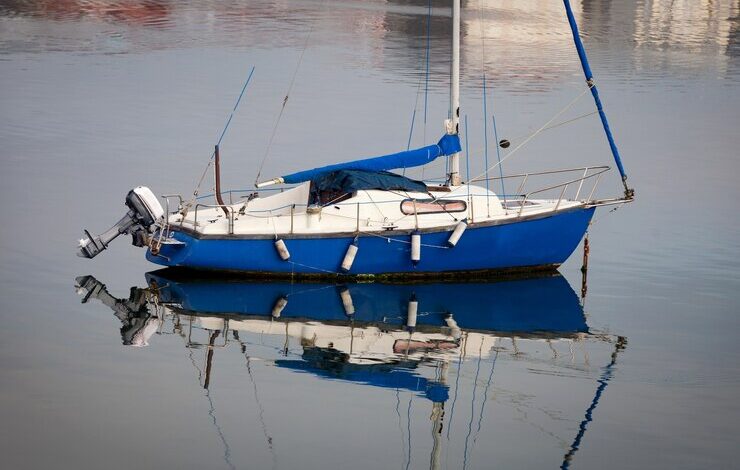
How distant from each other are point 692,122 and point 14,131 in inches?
1026

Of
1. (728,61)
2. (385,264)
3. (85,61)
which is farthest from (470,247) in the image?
(728,61)

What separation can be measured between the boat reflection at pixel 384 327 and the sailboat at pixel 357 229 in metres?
0.52

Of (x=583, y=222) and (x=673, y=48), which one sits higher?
(x=583, y=222)

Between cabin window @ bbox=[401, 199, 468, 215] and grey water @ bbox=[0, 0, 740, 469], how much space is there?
181cm

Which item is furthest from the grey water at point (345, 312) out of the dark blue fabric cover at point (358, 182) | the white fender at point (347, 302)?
the dark blue fabric cover at point (358, 182)

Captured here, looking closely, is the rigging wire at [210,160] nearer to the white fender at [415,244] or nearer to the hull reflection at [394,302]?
the hull reflection at [394,302]

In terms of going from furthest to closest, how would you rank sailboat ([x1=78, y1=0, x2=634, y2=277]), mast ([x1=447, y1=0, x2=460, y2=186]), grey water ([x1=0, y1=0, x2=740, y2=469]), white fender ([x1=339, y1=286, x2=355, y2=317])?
1. mast ([x1=447, y1=0, x2=460, y2=186])
2. sailboat ([x1=78, y1=0, x2=634, y2=277])
3. white fender ([x1=339, y1=286, x2=355, y2=317])
4. grey water ([x1=0, y1=0, x2=740, y2=469])

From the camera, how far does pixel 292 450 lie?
2331 cm

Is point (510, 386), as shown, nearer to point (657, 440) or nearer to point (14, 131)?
point (657, 440)

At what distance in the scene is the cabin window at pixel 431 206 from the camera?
33344mm

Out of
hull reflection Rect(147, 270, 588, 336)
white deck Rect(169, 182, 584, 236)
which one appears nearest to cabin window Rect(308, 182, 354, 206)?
white deck Rect(169, 182, 584, 236)

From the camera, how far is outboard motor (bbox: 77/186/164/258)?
32.9 m

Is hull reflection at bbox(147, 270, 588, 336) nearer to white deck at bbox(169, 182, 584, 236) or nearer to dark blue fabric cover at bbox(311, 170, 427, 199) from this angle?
white deck at bbox(169, 182, 584, 236)

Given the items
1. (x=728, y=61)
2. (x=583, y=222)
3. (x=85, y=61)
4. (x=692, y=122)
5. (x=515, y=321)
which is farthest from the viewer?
(x=728, y=61)
